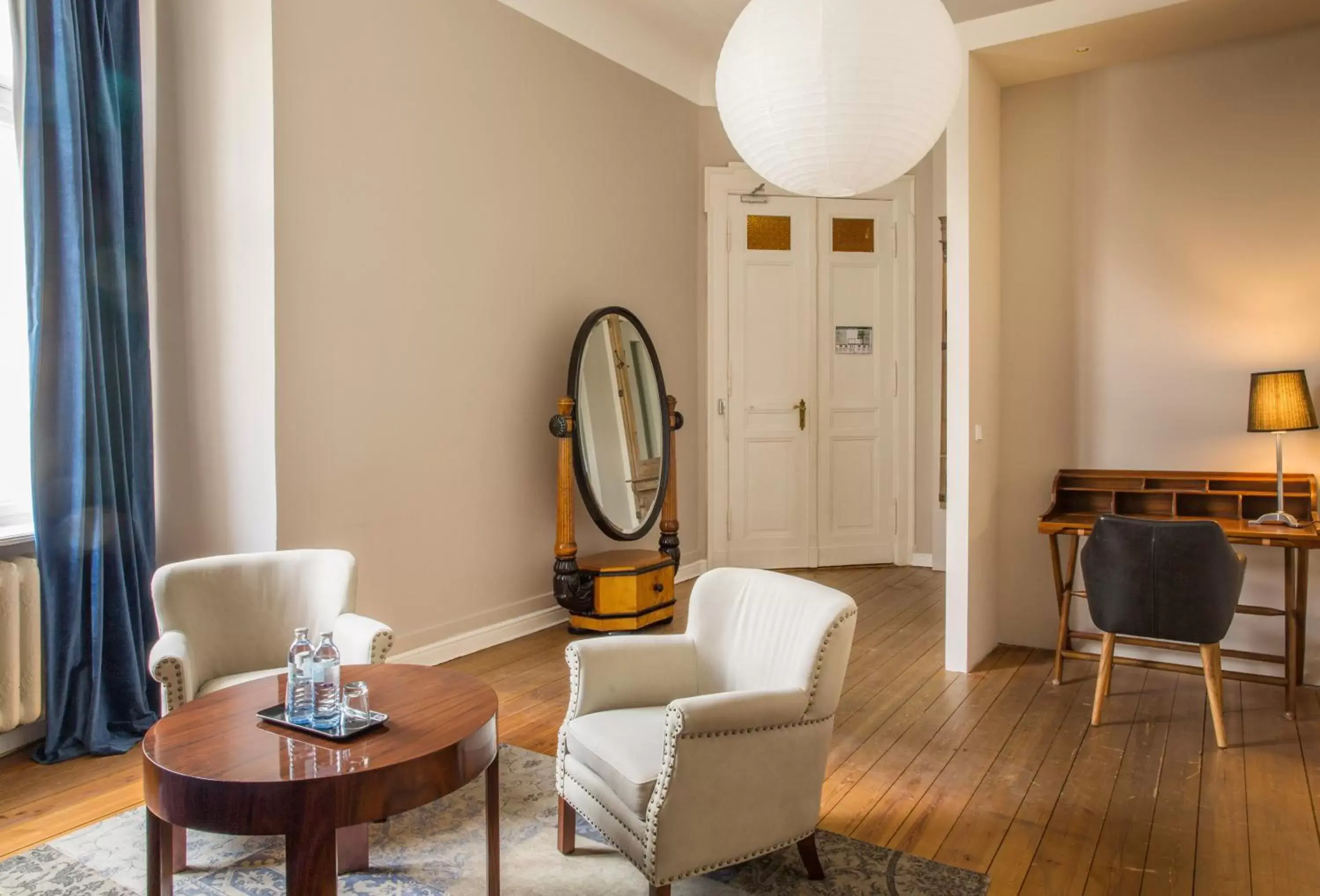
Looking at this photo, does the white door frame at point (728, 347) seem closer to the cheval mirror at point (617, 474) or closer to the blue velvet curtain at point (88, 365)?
the cheval mirror at point (617, 474)

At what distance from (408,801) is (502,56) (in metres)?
3.50

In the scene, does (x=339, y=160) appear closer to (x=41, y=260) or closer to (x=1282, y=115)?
(x=41, y=260)

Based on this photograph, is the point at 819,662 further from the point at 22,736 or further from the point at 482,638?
the point at 22,736

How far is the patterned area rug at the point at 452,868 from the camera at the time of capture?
2.19m

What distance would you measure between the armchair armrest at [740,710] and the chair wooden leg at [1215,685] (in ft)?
6.02

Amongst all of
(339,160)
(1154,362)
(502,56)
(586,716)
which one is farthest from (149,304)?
(1154,362)

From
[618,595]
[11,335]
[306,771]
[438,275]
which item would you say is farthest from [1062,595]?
[11,335]

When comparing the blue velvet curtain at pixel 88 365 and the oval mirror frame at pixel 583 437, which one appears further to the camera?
the oval mirror frame at pixel 583 437

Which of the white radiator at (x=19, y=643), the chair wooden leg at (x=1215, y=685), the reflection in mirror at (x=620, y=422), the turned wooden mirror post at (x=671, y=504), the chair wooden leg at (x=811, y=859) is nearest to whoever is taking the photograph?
the chair wooden leg at (x=811, y=859)

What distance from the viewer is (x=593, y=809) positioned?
217cm

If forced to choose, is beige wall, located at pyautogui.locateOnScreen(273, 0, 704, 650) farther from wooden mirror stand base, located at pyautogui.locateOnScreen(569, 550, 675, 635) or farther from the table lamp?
the table lamp

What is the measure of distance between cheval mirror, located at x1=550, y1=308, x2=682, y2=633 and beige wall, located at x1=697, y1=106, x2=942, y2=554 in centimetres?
78

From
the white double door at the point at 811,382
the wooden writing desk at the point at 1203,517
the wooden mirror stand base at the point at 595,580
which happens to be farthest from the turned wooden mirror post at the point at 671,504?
the wooden writing desk at the point at 1203,517

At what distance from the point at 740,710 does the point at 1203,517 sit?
8.99 ft
